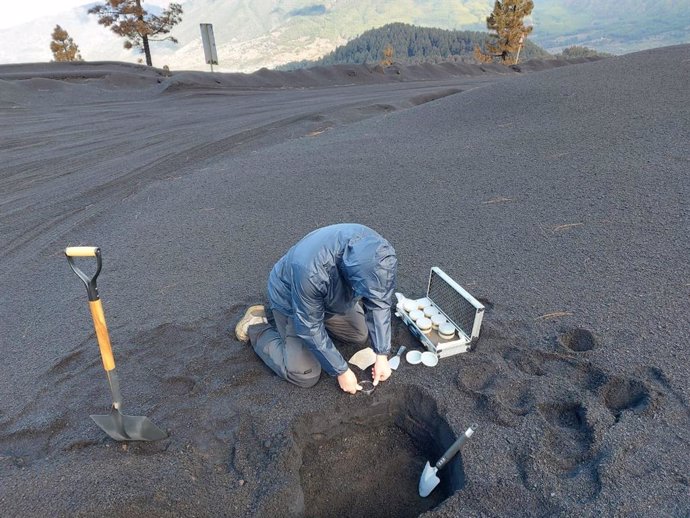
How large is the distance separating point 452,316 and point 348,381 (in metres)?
1.05

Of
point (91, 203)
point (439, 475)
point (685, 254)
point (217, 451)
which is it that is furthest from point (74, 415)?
point (685, 254)

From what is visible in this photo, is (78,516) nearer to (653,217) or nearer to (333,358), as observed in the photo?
(333,358)

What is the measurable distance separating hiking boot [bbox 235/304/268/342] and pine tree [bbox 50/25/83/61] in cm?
2799

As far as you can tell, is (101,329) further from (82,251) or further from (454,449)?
(454,449)

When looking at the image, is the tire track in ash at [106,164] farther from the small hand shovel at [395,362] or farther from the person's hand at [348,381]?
the small hand shovel at [395,362]

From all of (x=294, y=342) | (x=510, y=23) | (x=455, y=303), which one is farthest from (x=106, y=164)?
(x=510, y=23)

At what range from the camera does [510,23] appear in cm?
2595

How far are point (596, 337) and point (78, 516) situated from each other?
350 centimetres

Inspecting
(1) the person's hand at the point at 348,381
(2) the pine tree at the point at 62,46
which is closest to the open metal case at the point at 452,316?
(1) the person's hand at the point at 348,381

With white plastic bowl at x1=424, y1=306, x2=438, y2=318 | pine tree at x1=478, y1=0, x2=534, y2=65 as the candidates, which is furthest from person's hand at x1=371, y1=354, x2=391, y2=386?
pine tree at x1=478, y1=0, x2=534, y2=65

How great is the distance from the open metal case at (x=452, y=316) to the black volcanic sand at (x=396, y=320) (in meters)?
0.10

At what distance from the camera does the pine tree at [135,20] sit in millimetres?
19891

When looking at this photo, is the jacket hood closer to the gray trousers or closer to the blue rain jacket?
the blue rain jacket

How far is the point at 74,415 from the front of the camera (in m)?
2.85
